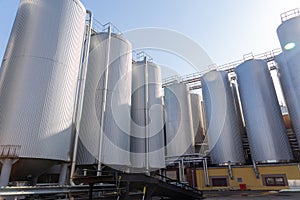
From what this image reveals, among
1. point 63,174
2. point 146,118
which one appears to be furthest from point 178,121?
point 63,174

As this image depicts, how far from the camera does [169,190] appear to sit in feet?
36.5

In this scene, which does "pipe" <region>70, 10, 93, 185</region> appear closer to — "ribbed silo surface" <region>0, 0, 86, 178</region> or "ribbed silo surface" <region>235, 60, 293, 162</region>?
"ribbed silo surface" <region>0, 0, 86, 178</region>

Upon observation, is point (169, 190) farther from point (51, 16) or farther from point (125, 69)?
point (51, 16)

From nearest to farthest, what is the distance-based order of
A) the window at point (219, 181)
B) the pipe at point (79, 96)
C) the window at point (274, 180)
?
1. the pipe at point (79, 96)
2. the window at point (274, 180)
3. the window at point (219, 181)

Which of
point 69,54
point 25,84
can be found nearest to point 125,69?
point 69,54

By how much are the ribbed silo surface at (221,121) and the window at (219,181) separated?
1.61 m

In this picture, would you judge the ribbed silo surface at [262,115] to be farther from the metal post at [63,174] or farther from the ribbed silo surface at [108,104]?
the metal post at [63,174]

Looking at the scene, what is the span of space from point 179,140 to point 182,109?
4285 mm

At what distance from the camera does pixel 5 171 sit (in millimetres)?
9523

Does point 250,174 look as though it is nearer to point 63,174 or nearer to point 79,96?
point 63,174

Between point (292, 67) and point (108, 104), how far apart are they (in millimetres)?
17361

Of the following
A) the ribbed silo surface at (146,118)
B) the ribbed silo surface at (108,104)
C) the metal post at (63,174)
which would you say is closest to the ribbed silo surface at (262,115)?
the ribbed silo surface at (146,118)

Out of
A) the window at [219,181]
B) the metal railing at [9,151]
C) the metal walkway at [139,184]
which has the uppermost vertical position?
the metal railing at [9,151]

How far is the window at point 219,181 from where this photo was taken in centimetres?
1963
